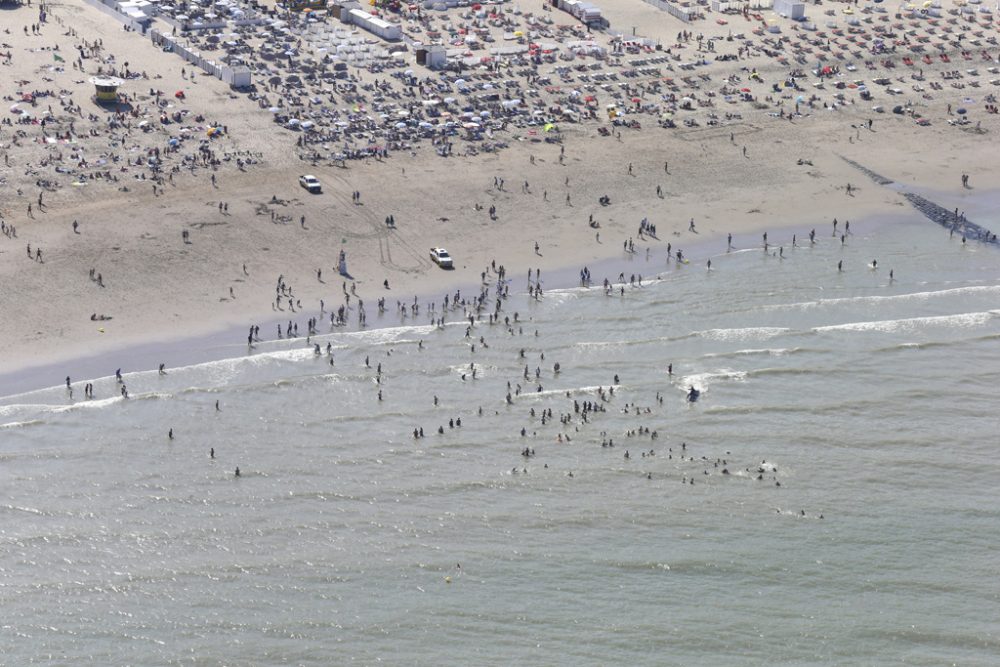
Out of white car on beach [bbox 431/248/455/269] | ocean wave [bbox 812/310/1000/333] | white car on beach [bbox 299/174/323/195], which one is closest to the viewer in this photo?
ocean wave [bbox 812/310/1000/333]

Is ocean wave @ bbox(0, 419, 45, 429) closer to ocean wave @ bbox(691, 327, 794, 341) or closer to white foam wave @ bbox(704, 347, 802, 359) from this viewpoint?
white foam wave @ bbox(704, 347, 802, 359)

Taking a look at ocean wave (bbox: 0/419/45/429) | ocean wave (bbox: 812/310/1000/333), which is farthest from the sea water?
ocean wave (bbox: 812/310/1000/333)

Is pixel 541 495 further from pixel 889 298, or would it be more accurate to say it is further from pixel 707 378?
pixel 889 298

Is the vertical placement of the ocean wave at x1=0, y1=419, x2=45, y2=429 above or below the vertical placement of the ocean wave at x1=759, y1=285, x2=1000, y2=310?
below

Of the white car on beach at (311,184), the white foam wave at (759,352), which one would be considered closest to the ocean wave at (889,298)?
the white foam wave at (759,352)

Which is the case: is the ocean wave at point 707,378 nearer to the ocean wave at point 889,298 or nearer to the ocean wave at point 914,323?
the ocean wave at point 914,323

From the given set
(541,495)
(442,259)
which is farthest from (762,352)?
(442,259)
